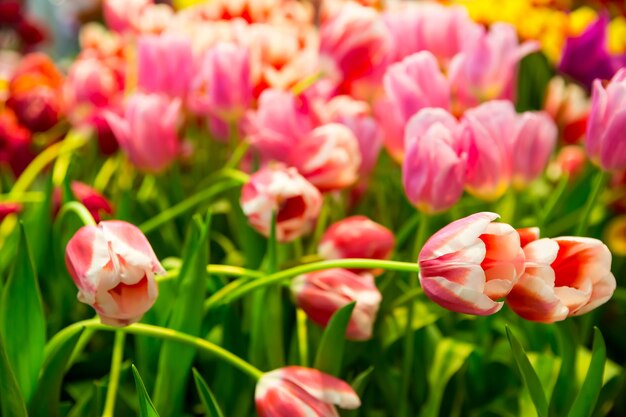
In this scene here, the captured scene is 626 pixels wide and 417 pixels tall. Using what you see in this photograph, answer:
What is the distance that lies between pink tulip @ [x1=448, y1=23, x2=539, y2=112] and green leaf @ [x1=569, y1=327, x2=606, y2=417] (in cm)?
24

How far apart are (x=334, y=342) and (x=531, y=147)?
215 millimetres

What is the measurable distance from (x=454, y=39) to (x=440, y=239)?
1.17ft

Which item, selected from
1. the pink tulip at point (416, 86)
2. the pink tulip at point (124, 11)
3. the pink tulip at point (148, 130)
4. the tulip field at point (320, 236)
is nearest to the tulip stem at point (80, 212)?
the tulip field at point (320, 236)

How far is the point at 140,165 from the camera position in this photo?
24.7 inches

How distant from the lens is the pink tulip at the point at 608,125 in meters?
0.43

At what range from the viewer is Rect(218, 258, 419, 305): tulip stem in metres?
0.37

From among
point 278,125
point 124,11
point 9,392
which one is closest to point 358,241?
point 278,125

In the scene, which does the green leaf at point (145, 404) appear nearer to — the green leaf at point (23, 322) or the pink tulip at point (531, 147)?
the green leaf at point (23, 322)

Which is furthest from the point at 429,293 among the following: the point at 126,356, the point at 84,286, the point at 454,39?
the point at 454,39

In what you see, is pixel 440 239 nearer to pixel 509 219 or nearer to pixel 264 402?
pixel 264 402

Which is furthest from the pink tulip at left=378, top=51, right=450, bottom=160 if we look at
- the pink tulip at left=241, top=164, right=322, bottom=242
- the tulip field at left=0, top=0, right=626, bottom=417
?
the pink tulip at left=241, top=164, right=322, bottom=242

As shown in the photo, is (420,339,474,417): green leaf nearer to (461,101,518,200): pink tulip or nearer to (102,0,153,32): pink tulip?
(461,101,518,200): pink tulip

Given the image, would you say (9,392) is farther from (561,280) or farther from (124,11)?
(124,11)

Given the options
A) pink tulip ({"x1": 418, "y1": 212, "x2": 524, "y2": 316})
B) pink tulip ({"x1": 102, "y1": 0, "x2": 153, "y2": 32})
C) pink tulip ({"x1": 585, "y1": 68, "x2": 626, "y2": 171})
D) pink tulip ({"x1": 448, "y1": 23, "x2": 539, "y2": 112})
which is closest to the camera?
pink tulip ({"x1": 418, "y1": 212, "x2": 524, "y2": 316})
